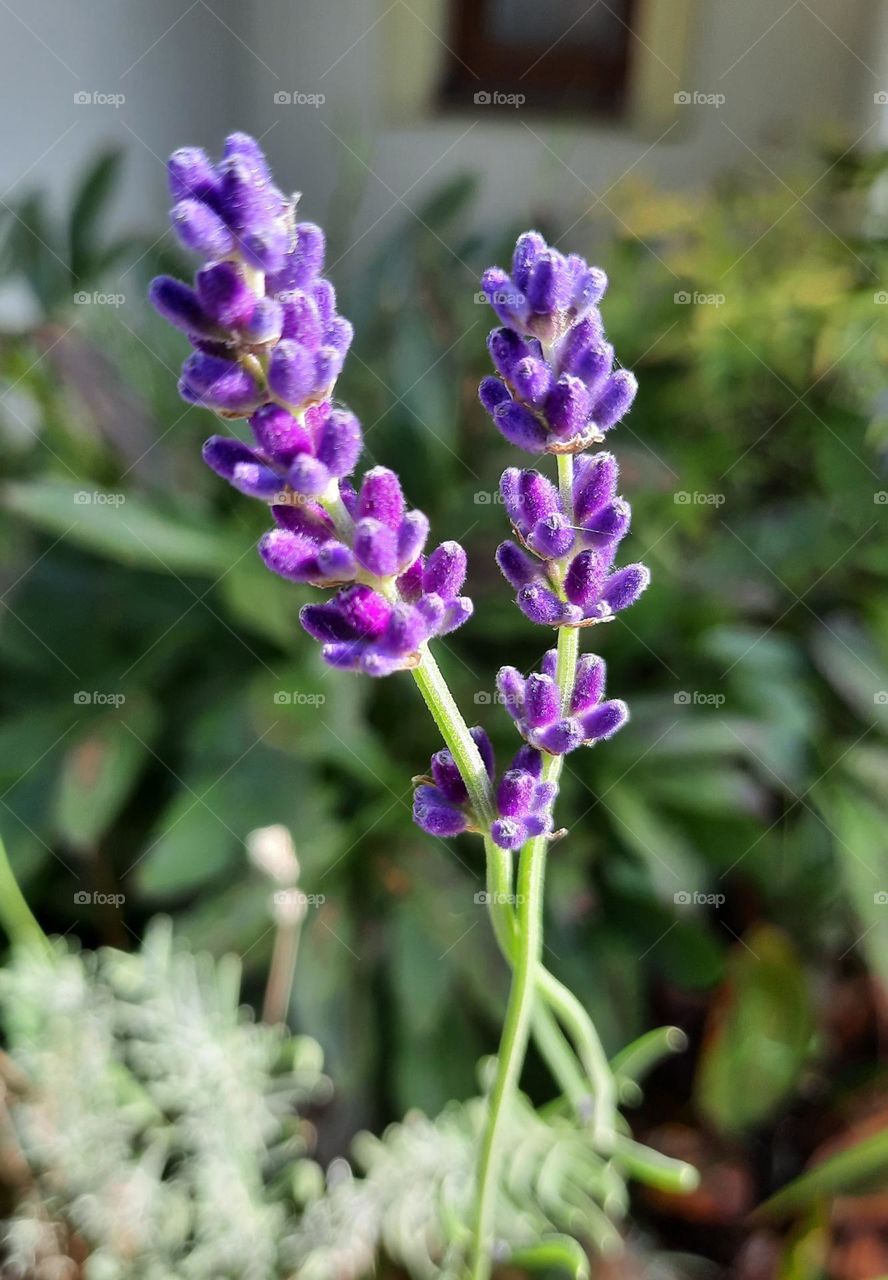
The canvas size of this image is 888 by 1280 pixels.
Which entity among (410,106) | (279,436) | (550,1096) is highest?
(410,106)

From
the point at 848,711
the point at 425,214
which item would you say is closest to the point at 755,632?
the point at 848,711

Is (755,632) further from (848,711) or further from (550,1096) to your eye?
(550,1096)

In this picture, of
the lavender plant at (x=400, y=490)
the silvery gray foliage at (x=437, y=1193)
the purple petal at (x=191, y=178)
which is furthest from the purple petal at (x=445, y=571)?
the silvery gray foliage at (x=437, y=1193)

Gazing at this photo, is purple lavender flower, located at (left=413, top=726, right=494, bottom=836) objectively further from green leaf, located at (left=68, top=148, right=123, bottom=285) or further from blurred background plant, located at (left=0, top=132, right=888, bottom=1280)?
green leaf, located at (left=68, top=148, right=123, bottom=285)

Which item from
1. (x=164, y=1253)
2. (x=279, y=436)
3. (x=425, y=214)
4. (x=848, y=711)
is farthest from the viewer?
(x=425, y=214)

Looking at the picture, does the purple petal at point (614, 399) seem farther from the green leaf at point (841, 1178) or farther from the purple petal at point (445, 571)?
the green leaf at point (841, 1178)

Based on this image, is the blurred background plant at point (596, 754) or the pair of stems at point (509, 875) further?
the blurred background plant at point (596, 754)

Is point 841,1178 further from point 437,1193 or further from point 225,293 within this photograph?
point 225,293
